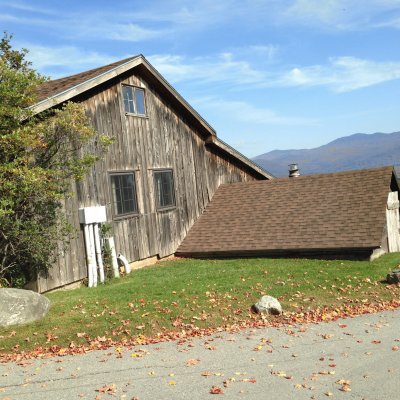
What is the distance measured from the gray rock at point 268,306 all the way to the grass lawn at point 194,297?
0.22 m

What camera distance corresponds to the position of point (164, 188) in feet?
56.5

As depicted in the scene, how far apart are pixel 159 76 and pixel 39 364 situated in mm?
11584

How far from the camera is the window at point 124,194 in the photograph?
14.7 m

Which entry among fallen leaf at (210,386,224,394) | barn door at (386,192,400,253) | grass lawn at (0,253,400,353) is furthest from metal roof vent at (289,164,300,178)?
fallen leaf at (210,386,224,394)

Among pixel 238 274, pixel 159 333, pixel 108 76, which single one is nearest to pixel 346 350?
pixel 159 333

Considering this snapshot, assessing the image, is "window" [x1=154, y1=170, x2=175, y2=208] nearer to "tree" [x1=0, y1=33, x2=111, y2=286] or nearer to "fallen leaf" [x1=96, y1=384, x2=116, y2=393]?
"tree" [x1=0, y1=33, x2=111, y2=286]

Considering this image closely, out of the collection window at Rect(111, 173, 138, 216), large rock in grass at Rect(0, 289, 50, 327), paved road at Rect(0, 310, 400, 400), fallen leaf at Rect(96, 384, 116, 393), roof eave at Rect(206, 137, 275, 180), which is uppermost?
roof eave at Rect(206, 137, 275, 180)

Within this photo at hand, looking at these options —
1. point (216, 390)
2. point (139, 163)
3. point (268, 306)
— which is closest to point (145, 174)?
point (139, 163)

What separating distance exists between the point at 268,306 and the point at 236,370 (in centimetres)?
302

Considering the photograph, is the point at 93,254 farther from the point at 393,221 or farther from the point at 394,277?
the point at 393,221

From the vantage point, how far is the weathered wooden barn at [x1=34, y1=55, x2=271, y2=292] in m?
13.2

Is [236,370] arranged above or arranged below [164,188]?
below

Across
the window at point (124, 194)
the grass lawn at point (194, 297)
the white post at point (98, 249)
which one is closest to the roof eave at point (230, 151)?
the window at point (124, 194)

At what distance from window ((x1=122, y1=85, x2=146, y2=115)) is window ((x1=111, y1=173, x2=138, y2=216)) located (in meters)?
2.26
